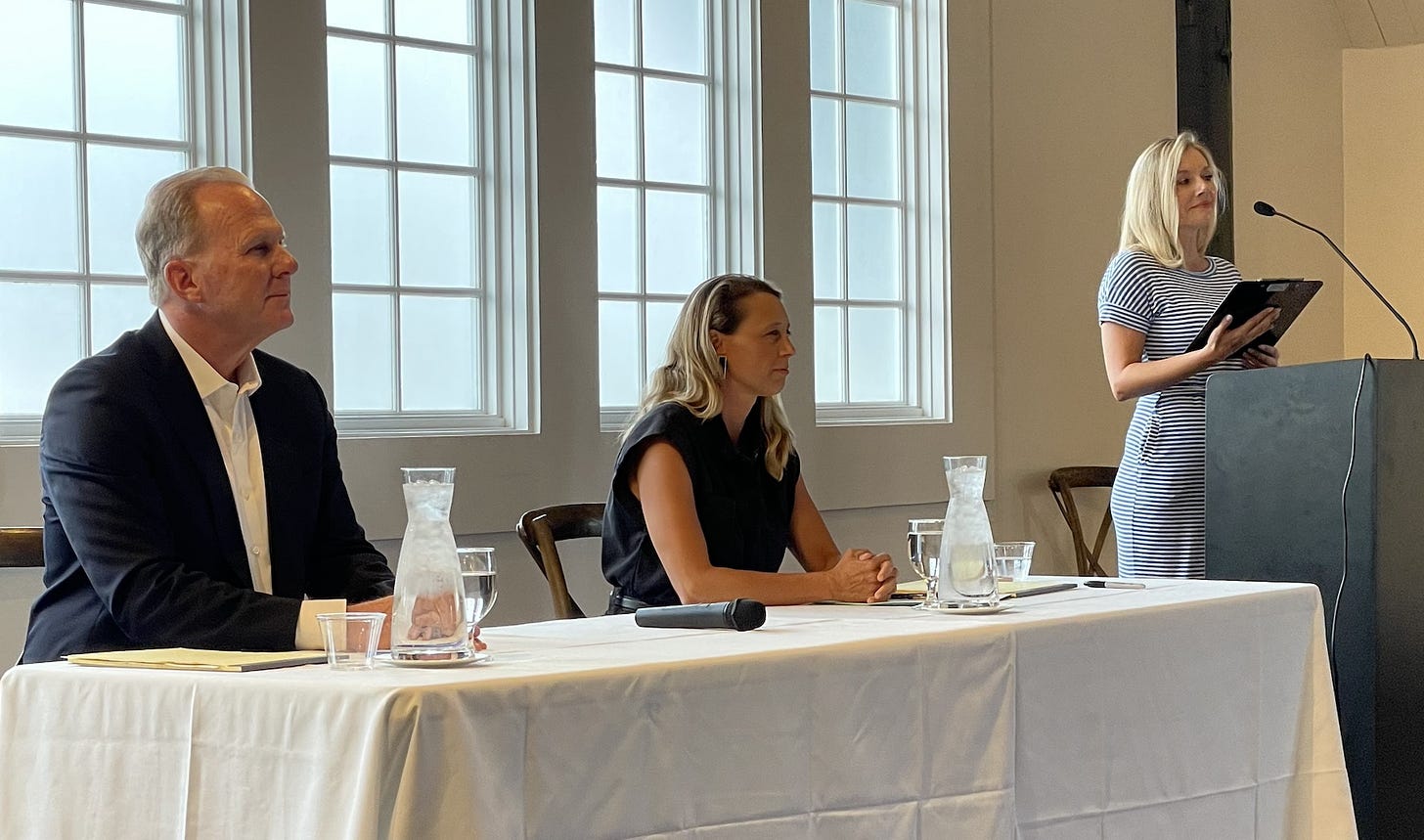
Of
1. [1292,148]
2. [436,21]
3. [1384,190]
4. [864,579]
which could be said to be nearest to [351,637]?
[864,579]

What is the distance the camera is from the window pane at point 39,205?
3516 mm

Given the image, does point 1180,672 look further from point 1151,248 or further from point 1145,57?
point 1145,57

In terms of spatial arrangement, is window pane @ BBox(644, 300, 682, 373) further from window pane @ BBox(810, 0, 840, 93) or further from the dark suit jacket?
the dark suit jacket

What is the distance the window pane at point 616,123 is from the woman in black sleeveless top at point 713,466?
4.76 ft

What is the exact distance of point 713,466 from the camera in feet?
10.1

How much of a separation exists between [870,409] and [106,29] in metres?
2.60

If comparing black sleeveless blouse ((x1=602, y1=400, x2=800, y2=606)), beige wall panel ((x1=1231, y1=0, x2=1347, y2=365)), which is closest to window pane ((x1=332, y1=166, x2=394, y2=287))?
black sleeveless blouse ((x1=602, y1=400, x2=800, y2=606))

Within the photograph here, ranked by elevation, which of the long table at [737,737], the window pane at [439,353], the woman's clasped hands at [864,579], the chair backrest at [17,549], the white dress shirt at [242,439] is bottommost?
the long table at [737,737]

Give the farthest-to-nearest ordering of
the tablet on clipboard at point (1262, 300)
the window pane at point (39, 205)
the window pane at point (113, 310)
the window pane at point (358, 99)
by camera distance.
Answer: the window pane at point (358, 99) < the window pane at point (113, 310) < the window pane at point (39, 205) < the tablet on clipboard at point (1262, 300)

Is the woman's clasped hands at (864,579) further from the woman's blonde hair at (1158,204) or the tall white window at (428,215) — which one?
the tall white window at (428,215)

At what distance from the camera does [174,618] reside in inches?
82.4

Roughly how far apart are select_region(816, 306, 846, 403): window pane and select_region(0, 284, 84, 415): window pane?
91.2 inches

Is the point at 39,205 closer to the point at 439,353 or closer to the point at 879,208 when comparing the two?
the point at 439,353

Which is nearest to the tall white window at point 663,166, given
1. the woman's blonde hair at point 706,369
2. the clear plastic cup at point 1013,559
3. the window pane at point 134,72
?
the window pane at point 134,72
